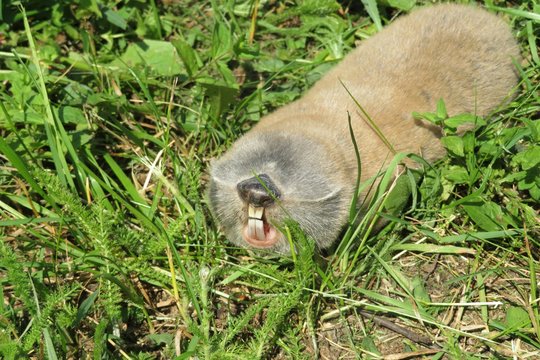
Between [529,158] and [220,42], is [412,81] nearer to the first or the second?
[529,158]

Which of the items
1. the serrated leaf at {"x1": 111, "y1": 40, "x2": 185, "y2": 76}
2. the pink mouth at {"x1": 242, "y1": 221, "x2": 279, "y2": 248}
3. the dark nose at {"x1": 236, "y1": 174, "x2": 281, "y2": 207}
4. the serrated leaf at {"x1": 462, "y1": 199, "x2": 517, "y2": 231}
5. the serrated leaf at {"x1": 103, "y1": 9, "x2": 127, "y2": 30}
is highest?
the serrated leaf at {"x1": 103, "y1": 9, "x2": 127, "y2": 30}

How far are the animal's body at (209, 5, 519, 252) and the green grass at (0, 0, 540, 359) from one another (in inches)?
6.3

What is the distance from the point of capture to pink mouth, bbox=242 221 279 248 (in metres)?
3.57

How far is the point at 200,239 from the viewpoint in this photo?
3914 mm

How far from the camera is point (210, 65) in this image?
4.44 metres

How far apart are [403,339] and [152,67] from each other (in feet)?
7.76

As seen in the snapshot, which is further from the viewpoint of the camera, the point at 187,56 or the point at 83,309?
the point at 187,56

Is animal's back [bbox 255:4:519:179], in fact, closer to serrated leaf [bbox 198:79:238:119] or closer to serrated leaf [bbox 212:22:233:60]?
serrated leaf [bbox 198:79:238:119]

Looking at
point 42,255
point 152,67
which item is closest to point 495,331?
point 42,255

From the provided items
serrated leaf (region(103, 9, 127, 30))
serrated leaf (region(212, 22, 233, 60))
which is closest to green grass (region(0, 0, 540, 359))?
serrated leaf (region(212, 22, 233, 60))

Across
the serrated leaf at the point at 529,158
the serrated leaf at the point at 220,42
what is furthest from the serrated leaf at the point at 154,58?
the serrated leaf at the point at 529,158

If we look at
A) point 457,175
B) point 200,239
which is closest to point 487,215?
point 457,175

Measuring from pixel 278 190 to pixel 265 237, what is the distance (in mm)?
331

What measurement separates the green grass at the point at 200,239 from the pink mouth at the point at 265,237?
0.14 m
